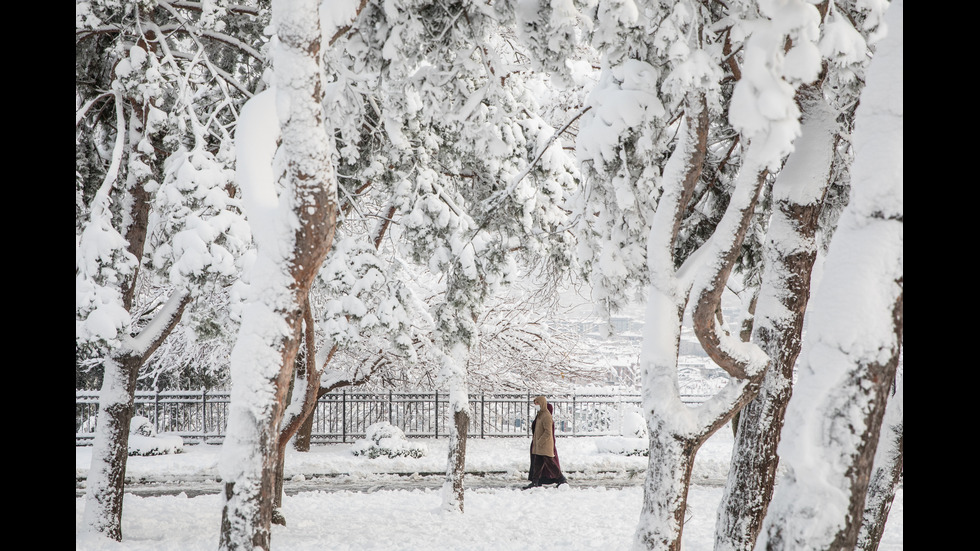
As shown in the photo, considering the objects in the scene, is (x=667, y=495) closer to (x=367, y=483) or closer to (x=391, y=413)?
(x=367, y=483)

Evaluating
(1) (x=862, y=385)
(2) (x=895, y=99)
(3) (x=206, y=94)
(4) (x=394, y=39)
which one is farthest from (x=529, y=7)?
(3) (x=206, y=94)

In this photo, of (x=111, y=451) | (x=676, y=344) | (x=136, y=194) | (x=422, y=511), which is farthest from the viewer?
(x=422, y=511)

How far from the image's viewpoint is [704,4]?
19.0ft

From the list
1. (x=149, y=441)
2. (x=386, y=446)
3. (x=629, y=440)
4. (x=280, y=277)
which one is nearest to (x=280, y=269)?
(x=280, y=277)

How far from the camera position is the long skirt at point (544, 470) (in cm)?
1305

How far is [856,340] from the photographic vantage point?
3307 millimetres

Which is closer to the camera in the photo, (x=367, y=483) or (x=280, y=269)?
(x=280, y=269)

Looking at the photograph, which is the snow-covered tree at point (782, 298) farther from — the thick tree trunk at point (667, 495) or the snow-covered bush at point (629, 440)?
the snow-covered bush at point (629, 440)

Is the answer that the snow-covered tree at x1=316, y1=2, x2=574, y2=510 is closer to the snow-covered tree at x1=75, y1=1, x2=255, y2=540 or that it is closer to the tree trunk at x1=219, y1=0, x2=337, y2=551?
the snow-covered tree at x1=75, y1=1, x2=255, y2=540

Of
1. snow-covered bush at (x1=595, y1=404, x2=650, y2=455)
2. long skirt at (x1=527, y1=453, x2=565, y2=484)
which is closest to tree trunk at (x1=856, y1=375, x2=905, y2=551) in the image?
long skirt at (x1=527, y1=453, x2=565, y2=484)

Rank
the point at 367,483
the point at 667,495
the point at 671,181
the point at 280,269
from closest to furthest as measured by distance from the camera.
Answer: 1. the point at 280,269
2. the point at 667,495
3. the point at 671,181
4. the point at 367,483

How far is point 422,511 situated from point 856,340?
8.75m

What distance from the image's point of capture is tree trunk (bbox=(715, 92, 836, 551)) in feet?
19.9
